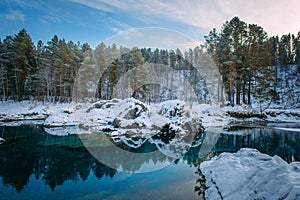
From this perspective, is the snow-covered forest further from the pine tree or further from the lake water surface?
the lake water surface

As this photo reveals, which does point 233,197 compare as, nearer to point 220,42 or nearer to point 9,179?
point 9,179

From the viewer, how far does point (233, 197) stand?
5.84m

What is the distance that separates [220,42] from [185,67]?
167 ft

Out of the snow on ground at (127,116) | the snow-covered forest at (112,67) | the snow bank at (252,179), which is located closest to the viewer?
the snow bank at (252,179)

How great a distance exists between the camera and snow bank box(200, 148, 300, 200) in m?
5.00

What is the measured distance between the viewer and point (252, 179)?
616cm

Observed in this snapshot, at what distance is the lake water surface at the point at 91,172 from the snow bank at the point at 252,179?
2.53 ft

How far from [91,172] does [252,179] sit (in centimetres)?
688

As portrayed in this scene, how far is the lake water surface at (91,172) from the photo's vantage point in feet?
23.9

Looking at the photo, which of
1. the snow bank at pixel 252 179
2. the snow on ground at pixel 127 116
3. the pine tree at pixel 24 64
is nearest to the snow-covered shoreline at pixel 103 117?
the snow on ground at pixel 127 116

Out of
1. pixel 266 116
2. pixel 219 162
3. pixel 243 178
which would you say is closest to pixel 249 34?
pixel 266 116

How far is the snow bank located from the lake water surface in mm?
770

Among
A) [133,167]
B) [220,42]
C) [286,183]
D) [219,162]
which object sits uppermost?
[220,42]

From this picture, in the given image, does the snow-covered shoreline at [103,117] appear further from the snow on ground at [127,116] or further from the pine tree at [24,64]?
the pine tree at [24,64]
